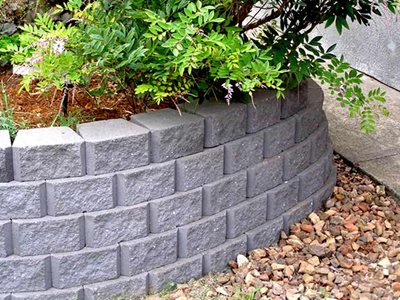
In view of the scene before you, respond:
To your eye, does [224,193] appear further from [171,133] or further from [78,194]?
[78,194]

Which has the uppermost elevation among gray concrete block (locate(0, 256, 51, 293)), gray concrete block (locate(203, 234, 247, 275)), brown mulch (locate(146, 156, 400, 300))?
gray concrete block (locate(0, 256, 51, 293))

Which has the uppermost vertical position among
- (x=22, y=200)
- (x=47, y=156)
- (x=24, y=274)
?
(x=47, y=156)

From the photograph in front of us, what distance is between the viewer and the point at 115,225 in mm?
2668

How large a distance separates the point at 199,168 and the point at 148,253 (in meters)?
0.38

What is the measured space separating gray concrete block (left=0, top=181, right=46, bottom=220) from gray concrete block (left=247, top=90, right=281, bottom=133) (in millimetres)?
925

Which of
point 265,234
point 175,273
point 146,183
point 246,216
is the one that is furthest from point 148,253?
point 265,234

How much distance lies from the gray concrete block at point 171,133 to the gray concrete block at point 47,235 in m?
0.38

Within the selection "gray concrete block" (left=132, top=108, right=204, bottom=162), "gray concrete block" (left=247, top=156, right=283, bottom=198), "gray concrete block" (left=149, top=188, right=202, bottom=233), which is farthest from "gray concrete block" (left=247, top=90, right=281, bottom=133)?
"gray concrete block" (left=149, top=188, right=202, bottom=233)

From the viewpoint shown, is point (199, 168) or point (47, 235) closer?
point (47, 235)

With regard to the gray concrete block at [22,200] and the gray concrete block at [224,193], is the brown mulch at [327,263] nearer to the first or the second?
the gray concrete block at [224,193]

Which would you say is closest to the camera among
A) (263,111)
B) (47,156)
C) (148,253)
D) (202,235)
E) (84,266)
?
(47,156)

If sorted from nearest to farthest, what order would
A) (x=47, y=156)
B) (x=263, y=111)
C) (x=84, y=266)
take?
(x=47, y=156), (x=84, y=266), (x=263, y=111)

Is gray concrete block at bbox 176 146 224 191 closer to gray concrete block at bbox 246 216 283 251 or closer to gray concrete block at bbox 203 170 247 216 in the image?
gray concrete block at bbox 203 170 247 216

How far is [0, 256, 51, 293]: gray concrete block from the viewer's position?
2586 millimetres
